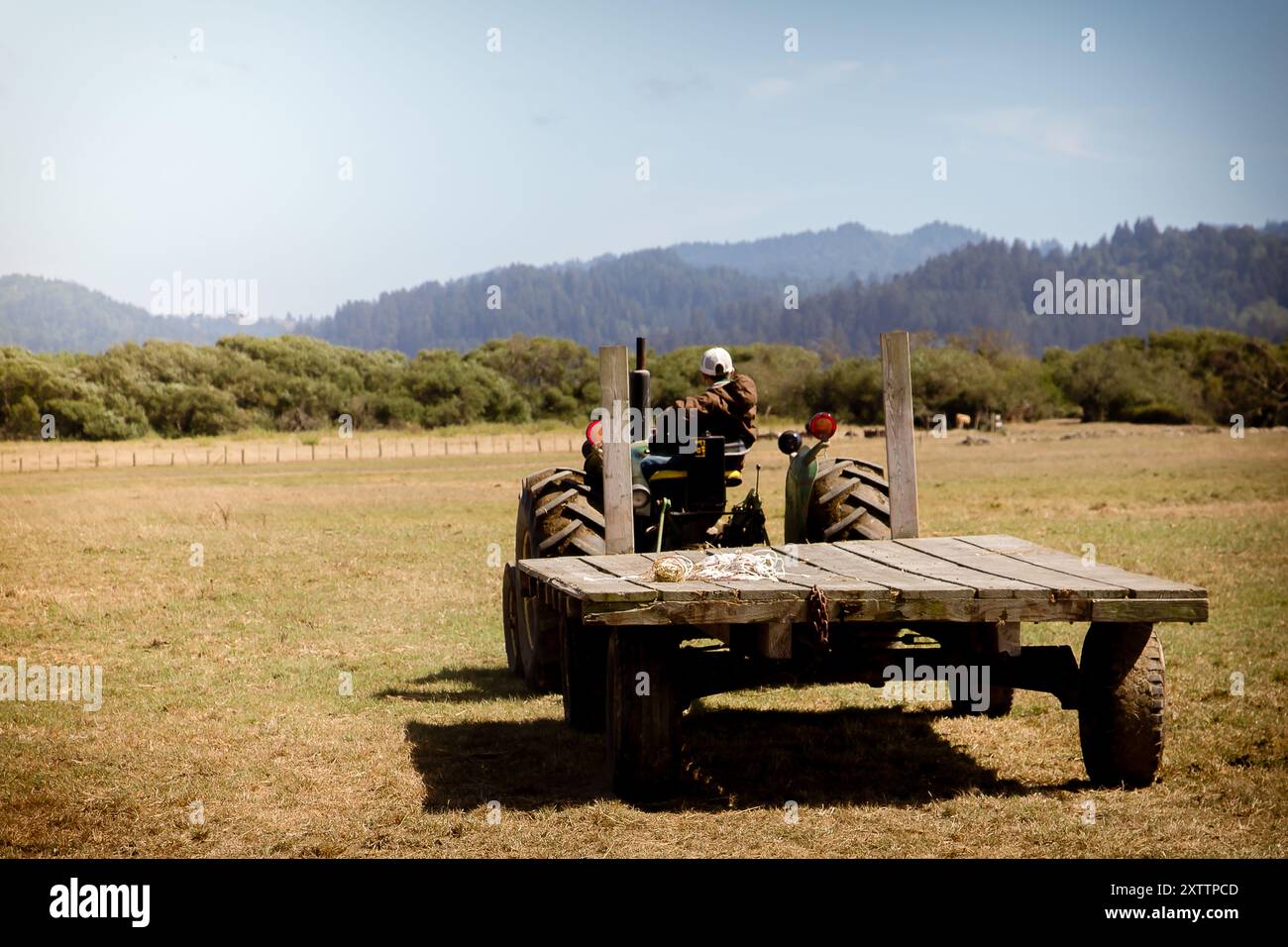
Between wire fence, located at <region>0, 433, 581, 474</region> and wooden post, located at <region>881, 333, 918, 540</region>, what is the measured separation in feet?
116

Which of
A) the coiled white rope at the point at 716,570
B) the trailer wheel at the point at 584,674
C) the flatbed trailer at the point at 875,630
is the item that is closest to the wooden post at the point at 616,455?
the trailer wheel at the point at 584,674

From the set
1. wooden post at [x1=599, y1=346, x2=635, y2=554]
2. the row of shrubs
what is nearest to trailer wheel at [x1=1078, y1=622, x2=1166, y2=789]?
wooden post at [x1=599, y1=346, x2=635, y2=554]

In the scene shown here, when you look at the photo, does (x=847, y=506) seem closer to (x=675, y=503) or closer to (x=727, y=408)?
(x=727, y=408)

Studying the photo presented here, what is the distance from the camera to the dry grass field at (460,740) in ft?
20.9

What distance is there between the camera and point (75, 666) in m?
10.7

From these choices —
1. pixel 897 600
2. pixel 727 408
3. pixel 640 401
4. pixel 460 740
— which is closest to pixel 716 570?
pixel 897 600

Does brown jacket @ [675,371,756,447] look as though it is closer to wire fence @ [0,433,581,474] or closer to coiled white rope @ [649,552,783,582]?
coiled white rope @ [649,552,783,582]

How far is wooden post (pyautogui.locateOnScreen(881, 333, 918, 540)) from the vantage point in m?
8.44

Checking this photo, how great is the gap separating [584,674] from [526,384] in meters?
82.3

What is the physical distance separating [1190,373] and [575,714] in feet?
238

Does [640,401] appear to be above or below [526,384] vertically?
below

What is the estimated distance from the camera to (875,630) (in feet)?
23.3

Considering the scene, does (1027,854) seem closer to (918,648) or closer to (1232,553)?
(918,648)

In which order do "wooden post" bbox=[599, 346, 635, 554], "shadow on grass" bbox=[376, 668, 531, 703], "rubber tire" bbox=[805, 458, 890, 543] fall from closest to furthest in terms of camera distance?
"wooden post" bbox=[599, 346, 635, 554]
"rubber tire" bbox=[805, 458, 890, 543]
"shadow on grass" bbox=[376, 668, 531, 703]
